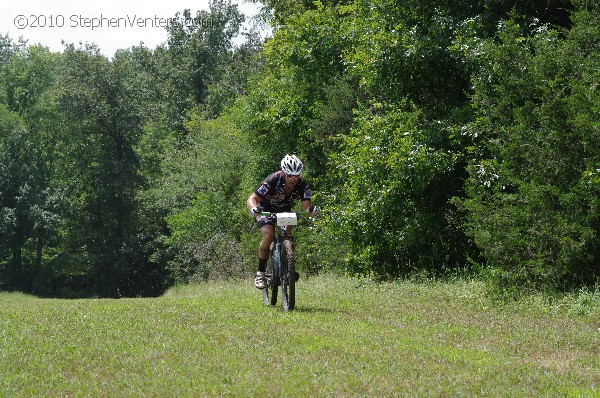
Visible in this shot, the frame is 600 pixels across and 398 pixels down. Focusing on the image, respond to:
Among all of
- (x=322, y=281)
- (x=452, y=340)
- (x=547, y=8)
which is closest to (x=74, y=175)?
(x=322, y=281)

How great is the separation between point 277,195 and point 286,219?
2.19 ft

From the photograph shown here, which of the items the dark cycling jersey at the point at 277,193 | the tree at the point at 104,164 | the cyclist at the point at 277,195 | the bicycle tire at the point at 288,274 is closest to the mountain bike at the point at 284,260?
the bicycle tire at the point at 288,274

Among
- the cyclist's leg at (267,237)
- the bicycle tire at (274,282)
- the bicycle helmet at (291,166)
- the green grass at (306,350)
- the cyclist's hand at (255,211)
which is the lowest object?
the green grass at (306,350)

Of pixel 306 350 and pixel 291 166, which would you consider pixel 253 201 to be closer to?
pixel 291 166

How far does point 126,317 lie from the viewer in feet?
35.3

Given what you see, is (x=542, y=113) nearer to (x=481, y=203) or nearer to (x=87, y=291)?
(x=481, y=203)

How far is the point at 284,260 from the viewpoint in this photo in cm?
1180

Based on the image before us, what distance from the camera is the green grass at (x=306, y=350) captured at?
6527mm

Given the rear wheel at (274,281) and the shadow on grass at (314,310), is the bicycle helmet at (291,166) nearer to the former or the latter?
the rear wheel at (274,281)

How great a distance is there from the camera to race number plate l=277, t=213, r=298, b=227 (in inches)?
456

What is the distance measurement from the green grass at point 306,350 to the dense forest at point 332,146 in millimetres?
2251

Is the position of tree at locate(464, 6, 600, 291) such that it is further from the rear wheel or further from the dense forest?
the rear wheel

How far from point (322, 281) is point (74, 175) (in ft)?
150

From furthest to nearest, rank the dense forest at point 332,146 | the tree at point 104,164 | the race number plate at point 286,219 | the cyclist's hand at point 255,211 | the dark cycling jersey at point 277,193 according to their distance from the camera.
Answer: the tree at point 104,164 < the dense forest at point 332,146 < the dark cycling jersey at point 277,193 < the cyclist's hand at point 255,211 < the race number plate at point 286,219
